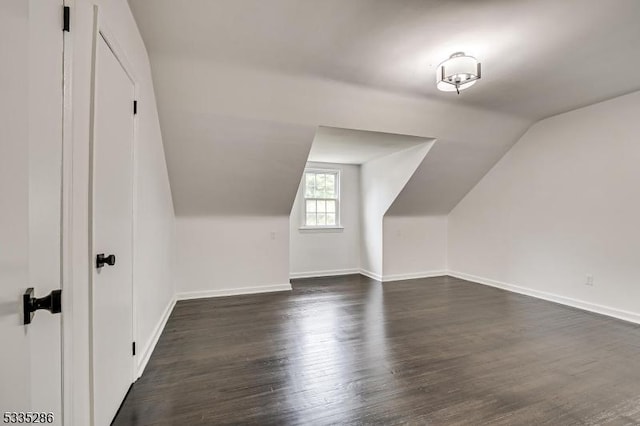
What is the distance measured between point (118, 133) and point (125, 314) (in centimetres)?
113

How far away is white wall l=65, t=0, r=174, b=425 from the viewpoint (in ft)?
3.86

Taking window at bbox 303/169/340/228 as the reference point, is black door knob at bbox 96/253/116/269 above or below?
below

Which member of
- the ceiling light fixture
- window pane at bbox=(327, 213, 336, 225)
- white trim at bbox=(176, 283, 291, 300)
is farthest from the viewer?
window pane at bbox=(327, 213, 336, 225)

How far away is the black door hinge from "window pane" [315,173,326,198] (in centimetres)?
471

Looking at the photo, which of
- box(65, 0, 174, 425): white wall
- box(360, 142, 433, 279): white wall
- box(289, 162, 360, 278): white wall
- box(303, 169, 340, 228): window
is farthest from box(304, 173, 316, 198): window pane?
box(65, 0, 174, 425): white wall

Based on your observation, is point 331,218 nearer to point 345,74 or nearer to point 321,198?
point 321,198

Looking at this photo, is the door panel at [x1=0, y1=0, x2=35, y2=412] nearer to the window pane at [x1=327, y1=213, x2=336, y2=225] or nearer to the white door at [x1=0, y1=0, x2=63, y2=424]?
the white door at [x1=0, y1=0, x2=63, y2=424]

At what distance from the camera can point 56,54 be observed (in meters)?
1.04

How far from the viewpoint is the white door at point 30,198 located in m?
0.76

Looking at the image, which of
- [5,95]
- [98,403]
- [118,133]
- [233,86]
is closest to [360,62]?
[233,86]

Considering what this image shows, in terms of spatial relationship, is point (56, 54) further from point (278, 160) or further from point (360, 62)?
point (278, 160)

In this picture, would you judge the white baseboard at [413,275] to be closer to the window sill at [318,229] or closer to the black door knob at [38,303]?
the window sill at [318,229]

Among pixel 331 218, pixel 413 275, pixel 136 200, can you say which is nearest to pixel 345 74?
pixel 136 200

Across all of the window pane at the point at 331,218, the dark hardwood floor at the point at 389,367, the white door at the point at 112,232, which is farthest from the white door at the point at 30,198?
the window pane at the point at 331,218
